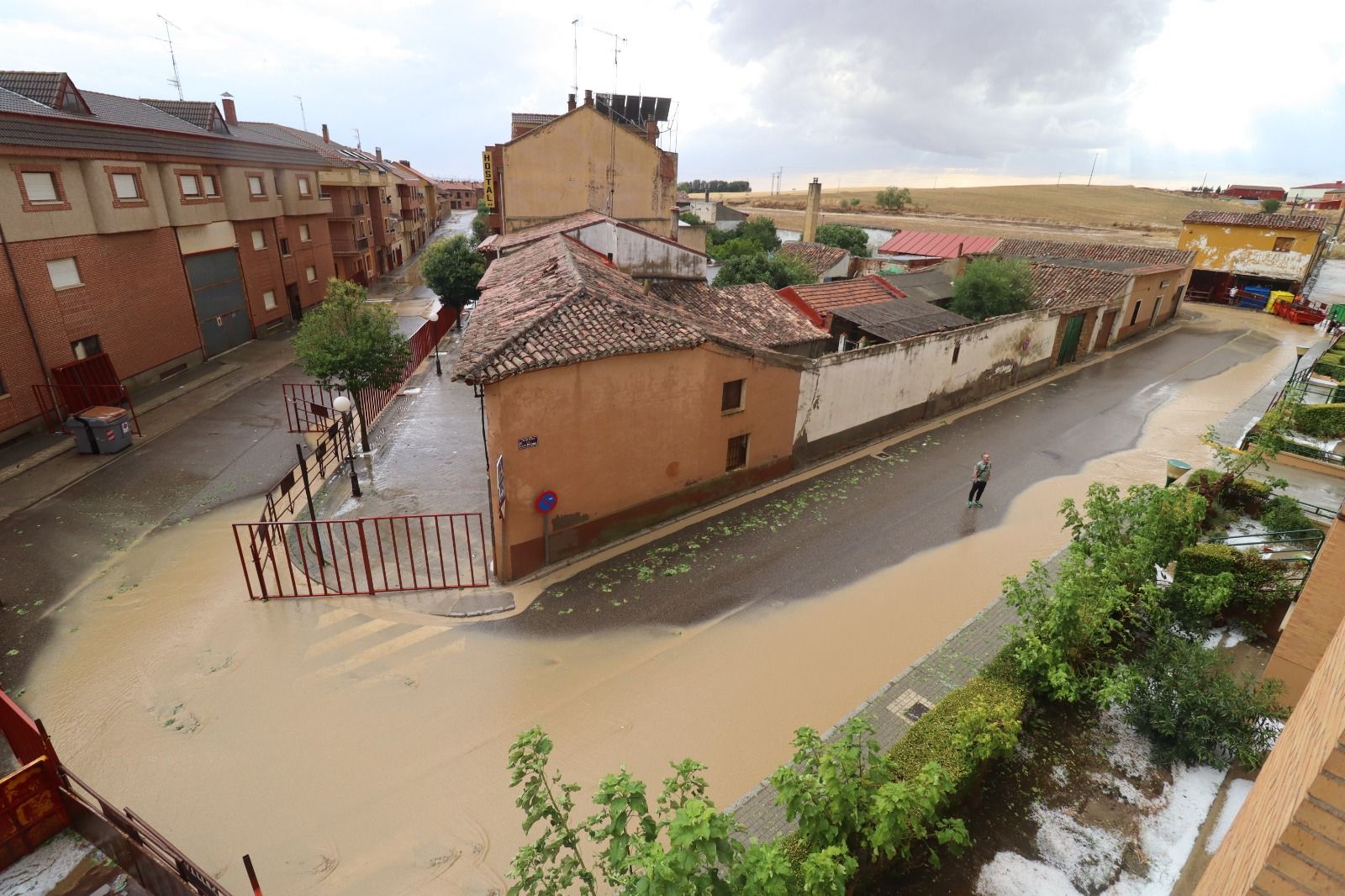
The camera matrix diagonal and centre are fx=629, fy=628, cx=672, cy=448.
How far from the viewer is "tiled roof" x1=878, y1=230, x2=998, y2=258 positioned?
3809 centimetres

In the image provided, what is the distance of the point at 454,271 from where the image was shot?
28500 millimetres

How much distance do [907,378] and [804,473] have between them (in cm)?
492

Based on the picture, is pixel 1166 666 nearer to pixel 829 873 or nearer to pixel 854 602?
pixel 854 602

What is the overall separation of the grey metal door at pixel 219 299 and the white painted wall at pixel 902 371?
2235cm

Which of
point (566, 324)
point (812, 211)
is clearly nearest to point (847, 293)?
point (566, 324)

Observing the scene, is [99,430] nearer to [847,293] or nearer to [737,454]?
[737,454]

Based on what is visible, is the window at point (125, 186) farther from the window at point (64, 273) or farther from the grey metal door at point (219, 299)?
the grey metal door at point (219, 299)

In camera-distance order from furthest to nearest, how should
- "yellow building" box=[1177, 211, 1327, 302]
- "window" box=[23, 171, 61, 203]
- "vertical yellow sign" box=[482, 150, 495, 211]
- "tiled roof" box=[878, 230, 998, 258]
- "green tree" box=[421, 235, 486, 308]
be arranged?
"tiled roof" box=[878, 230, 998, 258] < "yellow building" box=[1177, 211, 1327, 302] < "green tree" box=[421, 235, 486, 308] < "vertical yellow sign" box=[482, 150, 495, 211] < "window" box=[23, 171, 61, 203]

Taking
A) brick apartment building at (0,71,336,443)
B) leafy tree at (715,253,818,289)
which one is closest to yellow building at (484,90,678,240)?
leafy tree at (715,253,818,289)

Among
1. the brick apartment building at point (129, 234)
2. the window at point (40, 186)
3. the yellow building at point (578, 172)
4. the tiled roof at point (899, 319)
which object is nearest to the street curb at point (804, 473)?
the tiled roof at point (899, 319)

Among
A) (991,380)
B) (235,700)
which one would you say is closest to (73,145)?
(235,700)

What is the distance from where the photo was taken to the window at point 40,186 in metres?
16.1

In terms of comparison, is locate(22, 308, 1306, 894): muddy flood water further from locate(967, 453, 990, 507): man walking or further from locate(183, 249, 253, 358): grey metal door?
locate(183, 249, 253, 358): grey metal door

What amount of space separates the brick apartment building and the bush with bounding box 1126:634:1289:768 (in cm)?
2419
